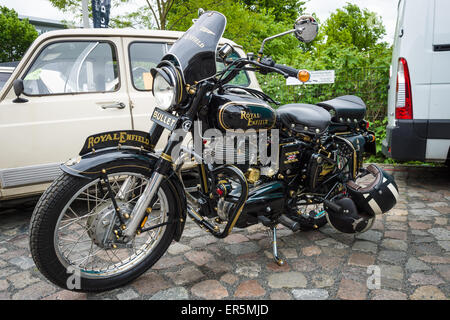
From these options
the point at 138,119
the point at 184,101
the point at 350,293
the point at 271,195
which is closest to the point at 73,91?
the point at 138,119

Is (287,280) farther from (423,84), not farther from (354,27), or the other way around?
(354,27)

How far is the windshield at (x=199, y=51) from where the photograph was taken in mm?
2184

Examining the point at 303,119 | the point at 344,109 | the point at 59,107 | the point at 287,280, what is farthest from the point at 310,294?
the point at 59,107

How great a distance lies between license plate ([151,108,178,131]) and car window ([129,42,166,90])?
73.2 inches

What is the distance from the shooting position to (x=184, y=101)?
2.25 m

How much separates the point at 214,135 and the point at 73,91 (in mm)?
2089

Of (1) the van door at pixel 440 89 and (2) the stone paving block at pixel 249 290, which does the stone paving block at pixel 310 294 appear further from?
(1) the van door at pixel 440 89

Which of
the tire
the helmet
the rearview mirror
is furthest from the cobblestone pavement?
the rearview mirror

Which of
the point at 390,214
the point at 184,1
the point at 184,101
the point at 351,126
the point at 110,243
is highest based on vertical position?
the point at 184,1

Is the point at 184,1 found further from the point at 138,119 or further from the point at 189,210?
the point at 189,210

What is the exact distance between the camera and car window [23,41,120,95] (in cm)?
355

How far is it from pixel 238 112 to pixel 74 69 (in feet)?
7.54

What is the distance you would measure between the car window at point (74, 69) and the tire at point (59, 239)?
75.9 inches

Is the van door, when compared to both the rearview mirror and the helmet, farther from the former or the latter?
the rearview mirror
